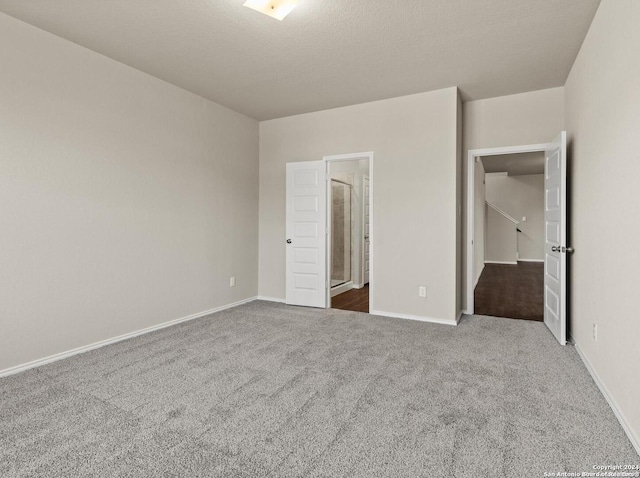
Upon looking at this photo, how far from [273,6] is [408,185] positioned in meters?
2.43

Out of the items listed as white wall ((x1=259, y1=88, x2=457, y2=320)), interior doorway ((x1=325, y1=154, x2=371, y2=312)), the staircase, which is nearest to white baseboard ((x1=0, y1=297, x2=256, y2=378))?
white wall ((x1=259, y1=88, x2=457, y2=320))

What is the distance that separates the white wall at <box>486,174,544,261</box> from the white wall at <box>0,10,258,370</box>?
27.9 ft

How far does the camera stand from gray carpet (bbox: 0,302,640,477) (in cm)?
164

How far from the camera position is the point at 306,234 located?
4.80 m

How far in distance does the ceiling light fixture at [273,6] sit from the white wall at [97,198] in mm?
1723

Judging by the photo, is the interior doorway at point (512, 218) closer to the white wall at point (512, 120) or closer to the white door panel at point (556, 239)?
the white wall at point (512, 120)

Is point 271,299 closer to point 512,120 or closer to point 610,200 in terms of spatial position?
point 512,120

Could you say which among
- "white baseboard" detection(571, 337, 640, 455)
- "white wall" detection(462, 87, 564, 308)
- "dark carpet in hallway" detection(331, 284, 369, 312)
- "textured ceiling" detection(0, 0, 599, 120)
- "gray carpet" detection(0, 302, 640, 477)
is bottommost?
"gray carpet" detection(0, 302, 640, 477)

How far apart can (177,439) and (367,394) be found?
1.13m

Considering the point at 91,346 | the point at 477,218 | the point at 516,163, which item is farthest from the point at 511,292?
the point at 91,346

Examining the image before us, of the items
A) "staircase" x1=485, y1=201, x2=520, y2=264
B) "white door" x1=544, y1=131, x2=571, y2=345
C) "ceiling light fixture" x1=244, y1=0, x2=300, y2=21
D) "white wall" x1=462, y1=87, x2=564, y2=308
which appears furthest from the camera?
"staircase" x1=485, y1=201, x2=520, y2=264

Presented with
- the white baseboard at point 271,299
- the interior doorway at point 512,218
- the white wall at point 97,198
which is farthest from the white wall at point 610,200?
the interior doorway at point 512,218

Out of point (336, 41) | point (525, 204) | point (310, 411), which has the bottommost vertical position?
point (310, 411)

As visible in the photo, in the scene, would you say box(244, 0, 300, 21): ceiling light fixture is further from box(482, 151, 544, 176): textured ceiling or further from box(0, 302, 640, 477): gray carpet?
box(482, 151, 544, 176): textured ceiling
